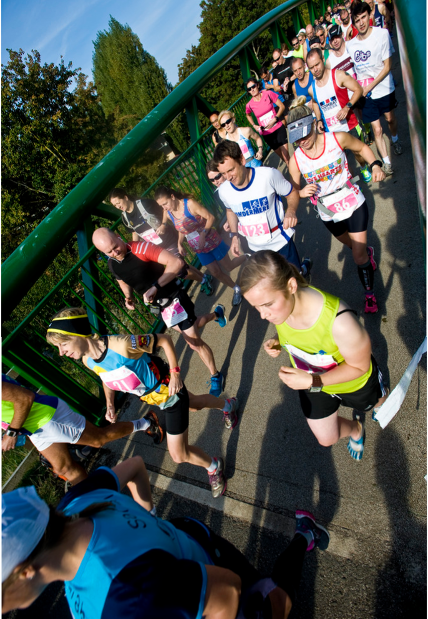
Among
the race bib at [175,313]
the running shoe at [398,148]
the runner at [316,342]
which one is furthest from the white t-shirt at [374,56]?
the runner at [316,342]

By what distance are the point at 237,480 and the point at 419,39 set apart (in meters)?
2.92

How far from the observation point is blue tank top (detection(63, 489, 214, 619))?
118cm

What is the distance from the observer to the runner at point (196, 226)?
Answer: 4062 mm

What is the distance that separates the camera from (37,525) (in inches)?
44.5

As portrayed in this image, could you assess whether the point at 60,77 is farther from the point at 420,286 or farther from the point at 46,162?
the point at 420,286

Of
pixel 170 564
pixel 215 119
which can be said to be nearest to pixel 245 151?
pixel 215 119

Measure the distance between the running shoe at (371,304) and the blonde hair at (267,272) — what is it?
1753 mm

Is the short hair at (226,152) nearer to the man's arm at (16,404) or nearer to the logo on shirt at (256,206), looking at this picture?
the logo on shirt at (256,206)

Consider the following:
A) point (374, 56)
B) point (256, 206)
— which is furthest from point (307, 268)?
point (374, 56)

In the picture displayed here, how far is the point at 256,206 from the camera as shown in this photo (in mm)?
3355

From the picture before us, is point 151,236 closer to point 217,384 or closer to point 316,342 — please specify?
point 217,384

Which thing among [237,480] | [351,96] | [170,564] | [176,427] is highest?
[351,96]

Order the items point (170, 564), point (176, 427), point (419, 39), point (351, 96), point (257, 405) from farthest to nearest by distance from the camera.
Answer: point (351, 96) → point (257, 405) → point (176, 427) → point (170, 564) → point (419, 39)

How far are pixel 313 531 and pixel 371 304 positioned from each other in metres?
2.12
